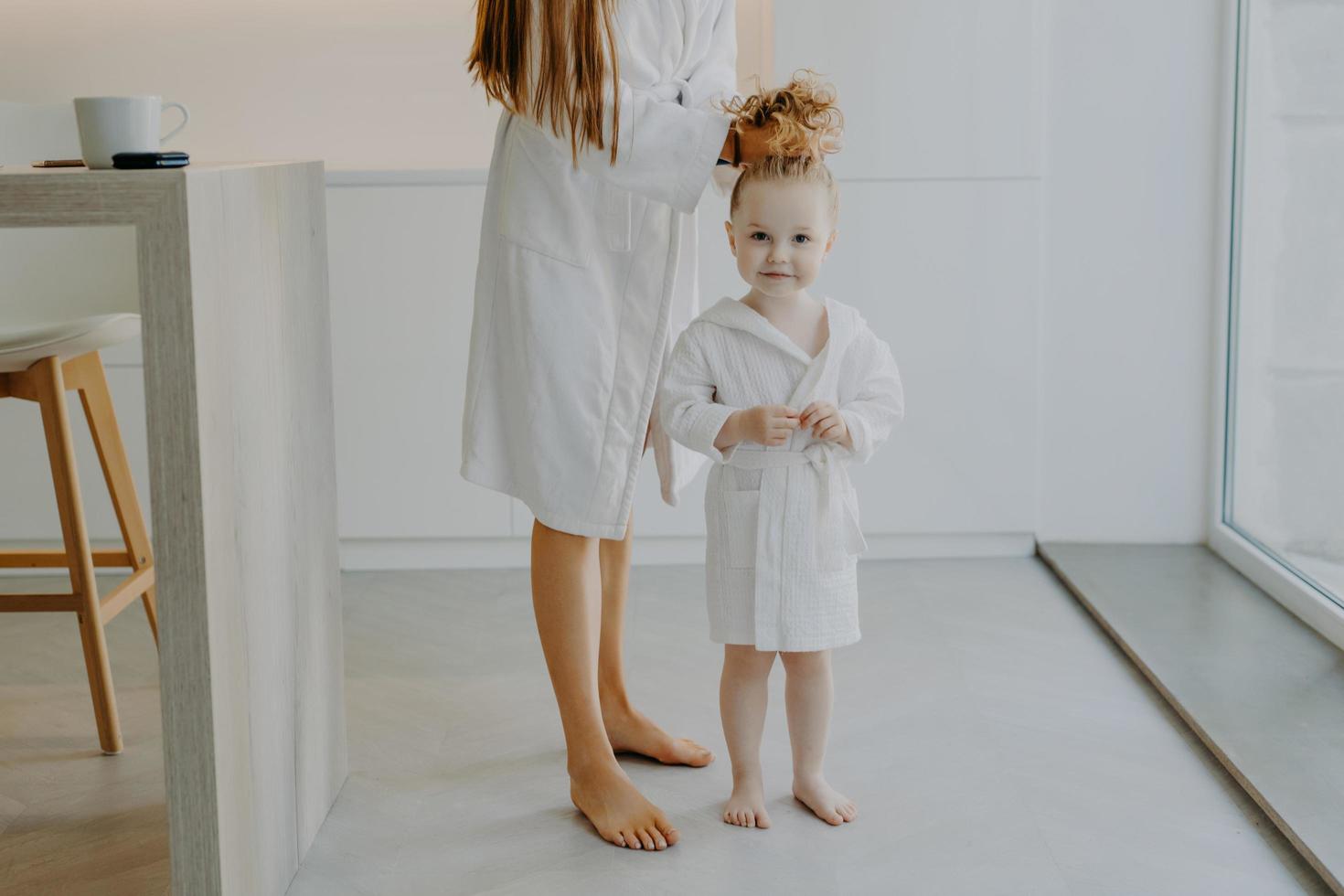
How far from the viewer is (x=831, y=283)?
3.03m

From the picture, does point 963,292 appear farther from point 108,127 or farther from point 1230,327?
point 108,127

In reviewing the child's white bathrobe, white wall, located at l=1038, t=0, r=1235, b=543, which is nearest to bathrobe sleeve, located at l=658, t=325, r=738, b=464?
the child's white bathrobe

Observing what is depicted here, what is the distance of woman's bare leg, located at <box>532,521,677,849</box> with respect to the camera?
6.11 ft

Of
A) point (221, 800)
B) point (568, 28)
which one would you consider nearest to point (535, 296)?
point (568, 28)

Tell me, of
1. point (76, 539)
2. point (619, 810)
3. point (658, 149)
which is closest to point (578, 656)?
point (619, 810)

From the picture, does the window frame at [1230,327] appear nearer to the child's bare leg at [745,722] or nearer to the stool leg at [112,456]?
the child's bare leg at [745,722]

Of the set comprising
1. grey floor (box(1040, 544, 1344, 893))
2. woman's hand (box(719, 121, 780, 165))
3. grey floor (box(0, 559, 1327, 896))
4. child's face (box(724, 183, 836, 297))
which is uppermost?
woman's hand (box(719, 121, 780, 165))

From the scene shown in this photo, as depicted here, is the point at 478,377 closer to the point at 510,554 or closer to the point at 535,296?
the point at 535,296

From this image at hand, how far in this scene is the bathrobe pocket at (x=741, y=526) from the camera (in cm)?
177

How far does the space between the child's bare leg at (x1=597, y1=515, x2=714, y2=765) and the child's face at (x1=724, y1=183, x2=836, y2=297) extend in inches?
18.7

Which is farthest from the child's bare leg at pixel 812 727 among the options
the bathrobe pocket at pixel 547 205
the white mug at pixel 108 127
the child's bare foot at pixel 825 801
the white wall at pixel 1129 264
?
the white wall at pixel 1129 264

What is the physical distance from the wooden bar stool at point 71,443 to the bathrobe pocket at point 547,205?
2.30 feet

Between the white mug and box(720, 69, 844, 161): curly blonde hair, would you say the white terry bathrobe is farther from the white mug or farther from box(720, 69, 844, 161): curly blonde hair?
the white mug

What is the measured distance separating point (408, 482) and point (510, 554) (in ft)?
0.91
